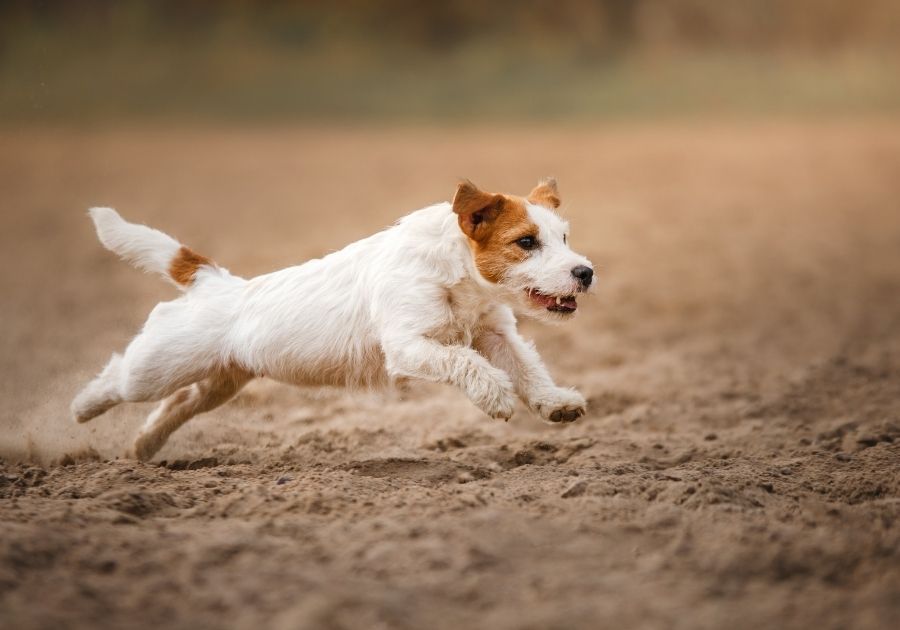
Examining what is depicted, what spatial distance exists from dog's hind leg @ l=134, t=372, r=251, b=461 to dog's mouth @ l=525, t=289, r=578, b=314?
1.81m

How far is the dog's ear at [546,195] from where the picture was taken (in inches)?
222

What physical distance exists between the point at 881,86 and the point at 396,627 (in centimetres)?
3109

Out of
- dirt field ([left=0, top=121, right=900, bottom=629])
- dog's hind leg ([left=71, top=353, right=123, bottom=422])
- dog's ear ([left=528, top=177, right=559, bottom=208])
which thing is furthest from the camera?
dog's hind leg ([left=71, top=353, right=123, bottom=422])

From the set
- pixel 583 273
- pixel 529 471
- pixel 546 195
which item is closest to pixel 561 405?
pixel 529 471

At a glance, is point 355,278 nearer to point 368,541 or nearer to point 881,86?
point 368,541

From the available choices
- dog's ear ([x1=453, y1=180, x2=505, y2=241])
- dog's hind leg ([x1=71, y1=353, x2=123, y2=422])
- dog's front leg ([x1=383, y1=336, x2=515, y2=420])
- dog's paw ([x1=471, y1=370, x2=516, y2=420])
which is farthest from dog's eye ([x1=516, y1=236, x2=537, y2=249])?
dog's hind leg ([x1=71, y1=353, x2=123, y2=422])

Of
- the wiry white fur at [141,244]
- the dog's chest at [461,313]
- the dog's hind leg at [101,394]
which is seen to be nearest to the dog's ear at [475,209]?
the dog's chest at [461,313]

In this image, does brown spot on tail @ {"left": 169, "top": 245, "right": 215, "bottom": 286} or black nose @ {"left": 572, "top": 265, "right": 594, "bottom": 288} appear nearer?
black nose @ {"left": 572, "top": 265, "right": 594, "bottom": 288}

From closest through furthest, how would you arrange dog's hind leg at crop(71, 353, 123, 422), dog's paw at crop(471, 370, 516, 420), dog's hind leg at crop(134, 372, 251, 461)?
1. dog's paw at crop(471, 370, 516, 420)
2. dog's hind leg at crop(71, 353, 123, 422)
3. dog's hind leg at crop(134, 372, 251, 461)

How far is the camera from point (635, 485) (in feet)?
16.0

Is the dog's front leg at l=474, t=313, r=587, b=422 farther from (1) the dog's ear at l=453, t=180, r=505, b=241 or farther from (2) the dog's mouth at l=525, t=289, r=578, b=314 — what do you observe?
(1) the dog's ear at l=453, t=180, r=505, b=241

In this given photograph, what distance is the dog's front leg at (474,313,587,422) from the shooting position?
5195 millimetres

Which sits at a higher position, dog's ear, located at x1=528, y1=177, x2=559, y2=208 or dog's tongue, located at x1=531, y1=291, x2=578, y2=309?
dog's ear, located at x1=528, y1=177, x2=559, y2=208

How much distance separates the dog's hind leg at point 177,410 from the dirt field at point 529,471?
0.62 ft
